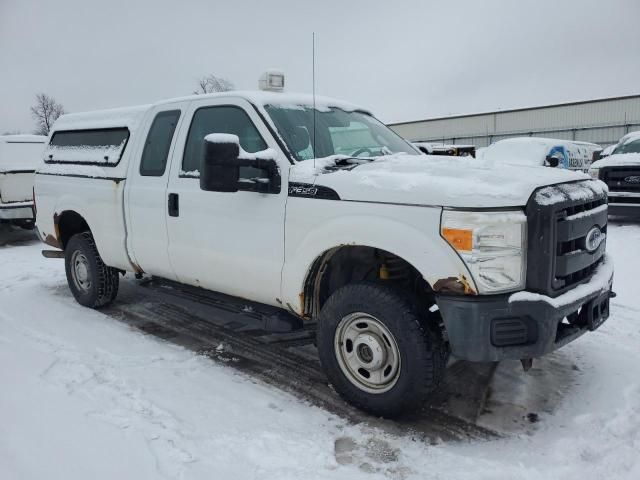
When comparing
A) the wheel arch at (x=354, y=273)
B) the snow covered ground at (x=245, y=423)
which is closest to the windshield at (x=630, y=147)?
the snow covered ground at (x=245, y=423)

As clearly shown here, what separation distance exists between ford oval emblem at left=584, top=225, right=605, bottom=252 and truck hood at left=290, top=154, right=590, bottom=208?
0.33 meters

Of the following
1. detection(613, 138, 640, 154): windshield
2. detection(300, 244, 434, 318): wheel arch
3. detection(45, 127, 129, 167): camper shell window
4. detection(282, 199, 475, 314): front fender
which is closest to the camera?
detection(282, 199, 475, 314): front fender

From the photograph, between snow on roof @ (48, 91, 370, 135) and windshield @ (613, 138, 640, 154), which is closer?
snow on roof @ (48, 91, 370, 135)

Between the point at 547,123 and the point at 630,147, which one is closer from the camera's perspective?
the point at 630,147

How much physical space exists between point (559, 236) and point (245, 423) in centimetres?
206

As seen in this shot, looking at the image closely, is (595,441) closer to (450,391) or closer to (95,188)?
(450,391)

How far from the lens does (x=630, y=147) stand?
11.1 meters

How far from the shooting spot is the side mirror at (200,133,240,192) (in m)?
3.17

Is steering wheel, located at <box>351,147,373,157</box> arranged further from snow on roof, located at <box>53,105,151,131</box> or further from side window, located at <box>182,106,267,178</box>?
snow on roof, located at <box>53,105,151,131</box>

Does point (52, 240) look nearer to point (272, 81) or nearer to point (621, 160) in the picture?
point (272, 81)

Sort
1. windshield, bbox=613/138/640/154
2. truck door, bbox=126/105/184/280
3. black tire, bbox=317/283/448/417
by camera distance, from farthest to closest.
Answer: windshield, bbox=613/138/640/154, truck door, bbox=126/105/184/280, black tire, bbox=317/283/448/417

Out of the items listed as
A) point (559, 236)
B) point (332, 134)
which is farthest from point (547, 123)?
point (559, 236)

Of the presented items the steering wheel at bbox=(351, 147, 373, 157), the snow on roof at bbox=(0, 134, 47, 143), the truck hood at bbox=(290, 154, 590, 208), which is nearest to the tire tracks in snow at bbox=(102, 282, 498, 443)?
the truck hood at bbox=(290, 154, 590, 208)

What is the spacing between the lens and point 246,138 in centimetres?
387
